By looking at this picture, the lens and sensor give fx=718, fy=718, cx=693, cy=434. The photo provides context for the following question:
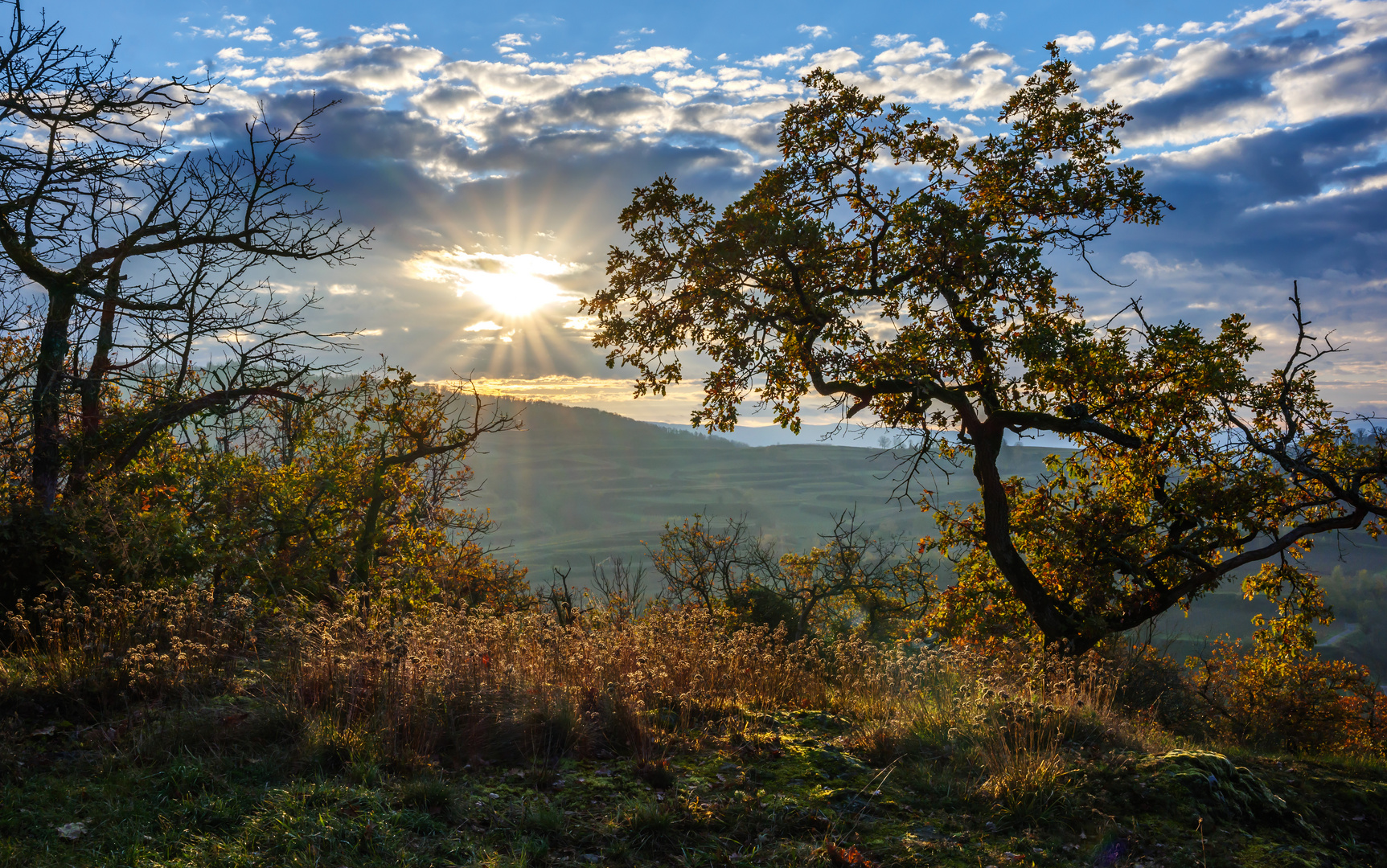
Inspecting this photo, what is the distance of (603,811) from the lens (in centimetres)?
477

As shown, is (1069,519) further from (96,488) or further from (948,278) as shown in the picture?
(96,488)

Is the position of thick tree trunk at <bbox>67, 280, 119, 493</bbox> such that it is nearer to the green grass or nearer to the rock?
the green grass

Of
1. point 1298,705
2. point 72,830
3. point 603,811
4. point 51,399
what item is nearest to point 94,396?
point 51,399

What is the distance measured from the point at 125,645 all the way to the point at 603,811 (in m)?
5.14

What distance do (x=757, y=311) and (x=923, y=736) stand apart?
6.70 metres

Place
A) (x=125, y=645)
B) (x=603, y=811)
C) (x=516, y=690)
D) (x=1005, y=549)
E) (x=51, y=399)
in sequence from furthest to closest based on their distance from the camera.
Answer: (x=1005, y=549) < (x=51, y=399) < (x=125, y=645) < (x=516, y=690) < (x=603, y=811)

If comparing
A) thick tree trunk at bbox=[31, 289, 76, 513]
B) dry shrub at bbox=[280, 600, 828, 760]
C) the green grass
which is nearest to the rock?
the green grass

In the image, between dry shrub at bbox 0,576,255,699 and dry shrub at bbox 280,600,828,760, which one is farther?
dry shrub at bbox 0,576,255,699

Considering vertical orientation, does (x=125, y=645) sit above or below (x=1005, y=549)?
below

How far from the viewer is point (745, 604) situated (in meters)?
19.5

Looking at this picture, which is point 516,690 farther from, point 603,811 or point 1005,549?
point 1005,549

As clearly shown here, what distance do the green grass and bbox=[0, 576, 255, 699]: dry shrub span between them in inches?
19.1

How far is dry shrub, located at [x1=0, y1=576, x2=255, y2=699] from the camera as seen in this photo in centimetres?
605

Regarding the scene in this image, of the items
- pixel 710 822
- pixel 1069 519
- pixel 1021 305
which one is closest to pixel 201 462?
pixel 710 822
